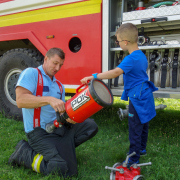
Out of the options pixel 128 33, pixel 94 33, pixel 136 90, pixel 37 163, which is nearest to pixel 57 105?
pixel 37 163

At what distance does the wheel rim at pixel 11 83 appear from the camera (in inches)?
139

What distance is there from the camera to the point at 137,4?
2957mm

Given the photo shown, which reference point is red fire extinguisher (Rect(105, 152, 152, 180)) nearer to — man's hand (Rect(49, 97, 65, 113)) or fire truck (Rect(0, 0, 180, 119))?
man's hand (Rect(49, 97, 65, 113))

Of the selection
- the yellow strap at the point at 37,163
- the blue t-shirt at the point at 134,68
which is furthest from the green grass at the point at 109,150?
the blue t-shirt at the point at 134,68

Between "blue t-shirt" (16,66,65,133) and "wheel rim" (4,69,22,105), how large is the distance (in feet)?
4.95

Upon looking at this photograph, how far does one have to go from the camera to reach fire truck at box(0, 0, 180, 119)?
2.60 m

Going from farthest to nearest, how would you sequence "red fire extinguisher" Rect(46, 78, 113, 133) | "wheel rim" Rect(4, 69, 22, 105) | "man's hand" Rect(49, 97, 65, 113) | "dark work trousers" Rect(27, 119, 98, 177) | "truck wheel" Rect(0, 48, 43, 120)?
"wheel rim" Rect(4, 69, 22, 105) < "truck wheel" Rect(0, 48, 43, 120) < "dark work trousers" Rect(27, 119, 98, 177) < "man's hand" Rect(49, 97, 65, 113) < "red fire extinguisher" Rect(46, 78, 113, 133)

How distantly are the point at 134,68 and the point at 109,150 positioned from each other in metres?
0.99

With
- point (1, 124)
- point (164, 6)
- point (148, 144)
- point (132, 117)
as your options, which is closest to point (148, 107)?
point (132, 117)

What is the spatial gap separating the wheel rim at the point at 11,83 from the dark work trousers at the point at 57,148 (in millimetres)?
1651

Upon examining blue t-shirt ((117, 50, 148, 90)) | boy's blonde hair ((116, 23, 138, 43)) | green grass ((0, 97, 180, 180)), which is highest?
boy's blonde hair ((116, 23, 138, 43))

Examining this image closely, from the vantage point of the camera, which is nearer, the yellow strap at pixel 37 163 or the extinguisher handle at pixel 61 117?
the extinguisher handle at pixel 61 117

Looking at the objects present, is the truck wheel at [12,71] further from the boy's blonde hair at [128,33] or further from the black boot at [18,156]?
the boy's blonde hair at [128,33]

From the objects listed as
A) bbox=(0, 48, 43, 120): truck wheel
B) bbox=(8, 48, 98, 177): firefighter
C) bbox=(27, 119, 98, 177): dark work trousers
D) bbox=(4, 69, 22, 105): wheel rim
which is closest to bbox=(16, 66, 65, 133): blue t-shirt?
bbox=(8, 48, 98, 177): firefighter
